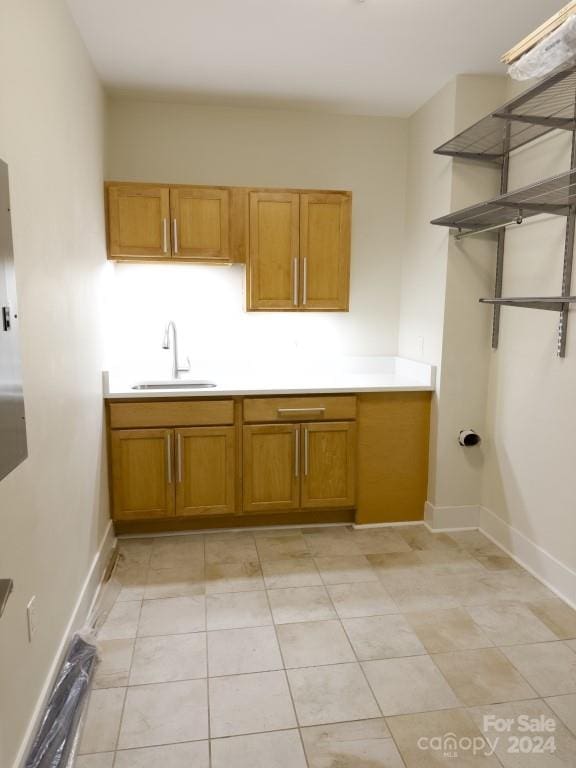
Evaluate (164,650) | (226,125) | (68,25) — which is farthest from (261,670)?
(226,125)

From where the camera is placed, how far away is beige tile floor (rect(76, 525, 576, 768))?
1.55 metres

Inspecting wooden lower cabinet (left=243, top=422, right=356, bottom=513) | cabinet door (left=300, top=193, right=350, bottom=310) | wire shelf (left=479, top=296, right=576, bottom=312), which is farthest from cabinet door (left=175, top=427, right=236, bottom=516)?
wire shelf (left=479, top=296, right=576, bottom=312)

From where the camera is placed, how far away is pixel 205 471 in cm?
292

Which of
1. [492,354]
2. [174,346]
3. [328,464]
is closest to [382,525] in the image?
[328,464]

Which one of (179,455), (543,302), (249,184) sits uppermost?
(249,184)

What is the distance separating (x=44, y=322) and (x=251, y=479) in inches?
62.1

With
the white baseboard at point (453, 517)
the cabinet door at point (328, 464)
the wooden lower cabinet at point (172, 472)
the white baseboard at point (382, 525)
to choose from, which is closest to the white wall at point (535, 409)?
the white baseboard at point (453, 517)

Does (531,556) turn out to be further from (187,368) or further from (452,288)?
(187,368)

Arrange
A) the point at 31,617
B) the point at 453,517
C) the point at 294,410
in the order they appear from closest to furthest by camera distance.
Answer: the point at 31,617 < the point at 294,410 < the point at 453,517

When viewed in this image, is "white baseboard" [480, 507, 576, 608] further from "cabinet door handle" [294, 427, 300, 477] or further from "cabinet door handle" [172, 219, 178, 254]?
"cabinet door handle" [172, 219, 178, 254]

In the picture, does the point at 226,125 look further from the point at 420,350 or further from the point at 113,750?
the point at 113,750

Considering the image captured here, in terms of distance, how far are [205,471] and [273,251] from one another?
134 cm

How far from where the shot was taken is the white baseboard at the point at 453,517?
303 cm

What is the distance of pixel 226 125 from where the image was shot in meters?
3.20
